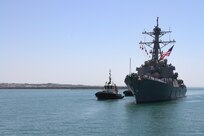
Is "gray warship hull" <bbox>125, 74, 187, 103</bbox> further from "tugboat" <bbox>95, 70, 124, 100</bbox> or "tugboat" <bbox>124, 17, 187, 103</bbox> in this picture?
"tugboat" <bbox>95, 70, 124, 100</bbox>

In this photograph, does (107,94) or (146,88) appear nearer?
(146,88)

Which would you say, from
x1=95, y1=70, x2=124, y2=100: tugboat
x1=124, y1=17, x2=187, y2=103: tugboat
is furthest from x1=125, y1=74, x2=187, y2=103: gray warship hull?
x1=95, y1=70, x2=124, y2=100: tugboat

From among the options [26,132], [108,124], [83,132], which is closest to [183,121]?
[108,124]

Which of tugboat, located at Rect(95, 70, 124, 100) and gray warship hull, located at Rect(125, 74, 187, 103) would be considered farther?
tugboat, located at Rect(95, 70, 124, 100)

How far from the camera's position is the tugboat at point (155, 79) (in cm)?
6406

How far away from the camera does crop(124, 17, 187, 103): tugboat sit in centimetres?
6406

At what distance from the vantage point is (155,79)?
6738 cm

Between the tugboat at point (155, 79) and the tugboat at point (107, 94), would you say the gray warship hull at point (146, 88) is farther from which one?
the tugboat at point (107, 94)

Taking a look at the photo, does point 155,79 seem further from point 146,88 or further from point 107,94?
point 107,94

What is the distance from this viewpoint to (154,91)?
221 feet

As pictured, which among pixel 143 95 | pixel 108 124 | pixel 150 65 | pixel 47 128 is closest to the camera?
pixel 47 128

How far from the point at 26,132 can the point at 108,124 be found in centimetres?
861

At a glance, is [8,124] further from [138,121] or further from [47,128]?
[138,121]

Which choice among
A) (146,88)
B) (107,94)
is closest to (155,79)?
(146,88)
